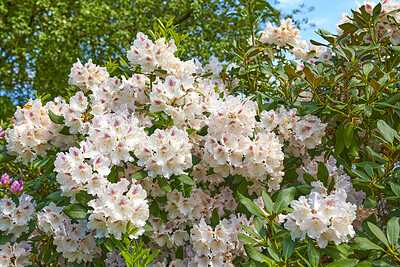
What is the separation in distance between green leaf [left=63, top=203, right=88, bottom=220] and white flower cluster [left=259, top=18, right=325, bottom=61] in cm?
173

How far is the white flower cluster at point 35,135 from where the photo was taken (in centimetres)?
238

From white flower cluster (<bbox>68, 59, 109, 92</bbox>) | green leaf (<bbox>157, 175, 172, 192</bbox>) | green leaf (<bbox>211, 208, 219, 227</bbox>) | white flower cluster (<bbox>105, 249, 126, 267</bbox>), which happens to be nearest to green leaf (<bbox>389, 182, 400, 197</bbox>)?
green leaf (<bbox>211, 208, 219, 227</bbox>)

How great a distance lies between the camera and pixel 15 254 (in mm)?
2395

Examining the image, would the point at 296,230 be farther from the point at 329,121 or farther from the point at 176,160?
the point at 329,121

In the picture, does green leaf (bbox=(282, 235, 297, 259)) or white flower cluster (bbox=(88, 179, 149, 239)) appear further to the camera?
white flower cluster (bbox=(88, 179, 149, 239))

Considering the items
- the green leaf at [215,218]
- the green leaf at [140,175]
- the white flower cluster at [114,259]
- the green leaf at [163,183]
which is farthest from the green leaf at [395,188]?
the white flower cluster at [114,259]

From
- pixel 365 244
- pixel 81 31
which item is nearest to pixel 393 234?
pixel 365 244

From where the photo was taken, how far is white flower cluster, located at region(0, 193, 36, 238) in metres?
2.39

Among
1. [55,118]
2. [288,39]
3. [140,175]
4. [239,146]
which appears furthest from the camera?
[288,39]

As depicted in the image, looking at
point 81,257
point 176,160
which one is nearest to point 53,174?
point 81,257

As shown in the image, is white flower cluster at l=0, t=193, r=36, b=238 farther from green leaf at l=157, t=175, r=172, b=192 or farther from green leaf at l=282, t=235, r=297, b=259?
green leaf at l=282, t=235, r=297, b=259

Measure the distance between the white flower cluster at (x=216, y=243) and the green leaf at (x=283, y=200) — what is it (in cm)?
27

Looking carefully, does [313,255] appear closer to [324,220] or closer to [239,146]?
[324,220]

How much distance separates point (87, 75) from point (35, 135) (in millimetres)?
510
